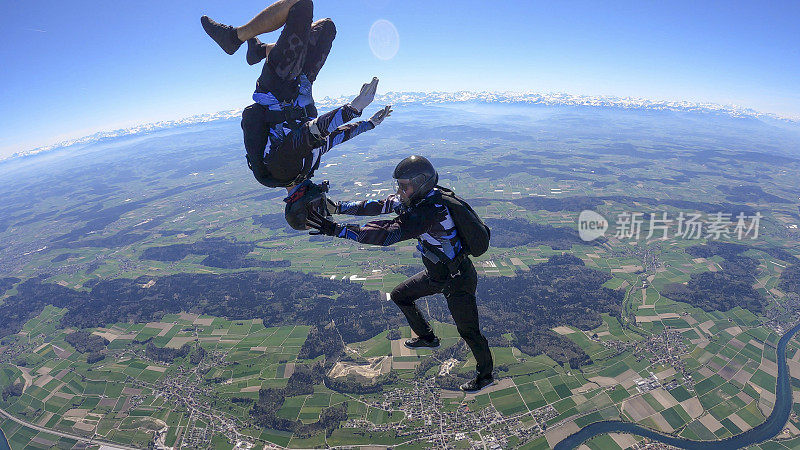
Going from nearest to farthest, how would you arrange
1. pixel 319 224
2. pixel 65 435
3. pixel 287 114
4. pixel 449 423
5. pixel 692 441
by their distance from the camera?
pixel 319 224, pixel 287 114, pixel 692 441, pixel 449 423, pixel 65 435

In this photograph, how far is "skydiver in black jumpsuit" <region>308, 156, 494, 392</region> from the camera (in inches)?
203

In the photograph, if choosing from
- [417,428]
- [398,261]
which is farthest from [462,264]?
[398,261]

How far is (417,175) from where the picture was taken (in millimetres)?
5570

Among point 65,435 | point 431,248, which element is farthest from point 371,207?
point 65,435

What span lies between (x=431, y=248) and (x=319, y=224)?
7.50 feet

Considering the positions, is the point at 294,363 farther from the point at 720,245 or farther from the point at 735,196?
the point at 735,196

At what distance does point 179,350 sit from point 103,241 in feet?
342

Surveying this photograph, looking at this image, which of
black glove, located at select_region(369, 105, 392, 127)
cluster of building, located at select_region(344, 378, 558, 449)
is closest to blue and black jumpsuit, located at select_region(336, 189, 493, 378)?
black glove, located at select_region(369, 105, 392, 127)

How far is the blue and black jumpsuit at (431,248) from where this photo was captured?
5.19 m

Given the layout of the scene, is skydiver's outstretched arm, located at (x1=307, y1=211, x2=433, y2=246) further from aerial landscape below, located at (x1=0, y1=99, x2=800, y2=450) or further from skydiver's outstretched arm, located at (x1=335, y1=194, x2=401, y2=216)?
aerial landscape below, located at (x1=0, y1=99, x2=800, y2=450)

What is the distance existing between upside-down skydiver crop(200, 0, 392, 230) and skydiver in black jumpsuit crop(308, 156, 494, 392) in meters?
0.76

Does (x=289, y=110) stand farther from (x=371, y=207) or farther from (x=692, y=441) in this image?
(x=692, y=441)

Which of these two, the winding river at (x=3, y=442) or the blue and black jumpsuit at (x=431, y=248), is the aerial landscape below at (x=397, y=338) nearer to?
the winding river at (x=3, y=442)

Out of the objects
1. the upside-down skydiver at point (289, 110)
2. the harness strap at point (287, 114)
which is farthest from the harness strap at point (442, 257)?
the harness strap at point (287, 114)
